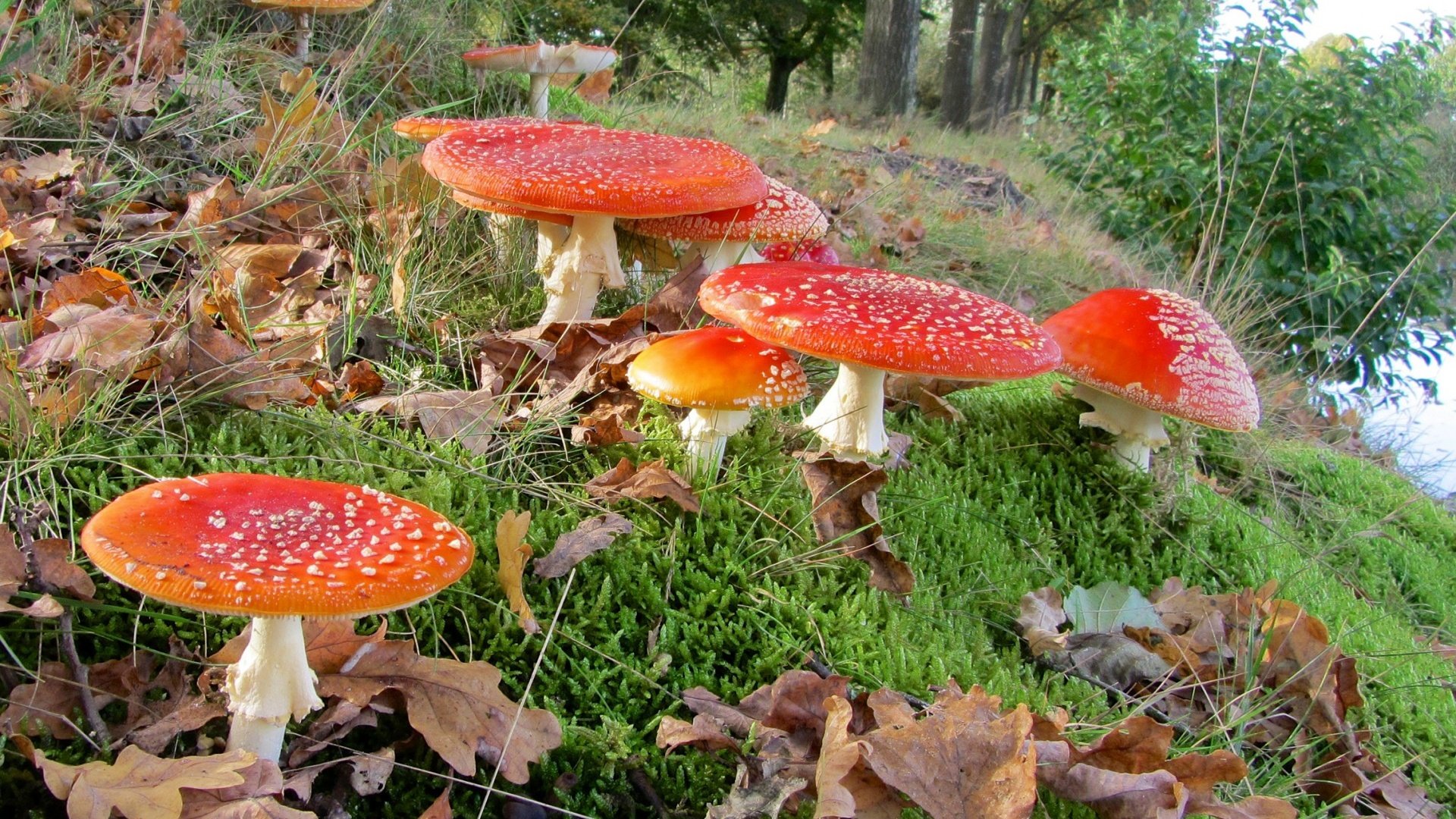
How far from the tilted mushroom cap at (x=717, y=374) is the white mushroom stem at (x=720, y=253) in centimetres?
91

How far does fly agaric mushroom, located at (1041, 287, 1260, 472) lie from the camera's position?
9.13ft

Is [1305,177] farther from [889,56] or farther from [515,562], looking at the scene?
[515,562]

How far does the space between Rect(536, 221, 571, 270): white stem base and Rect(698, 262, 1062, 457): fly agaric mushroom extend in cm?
92

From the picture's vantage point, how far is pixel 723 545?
92.8 inches

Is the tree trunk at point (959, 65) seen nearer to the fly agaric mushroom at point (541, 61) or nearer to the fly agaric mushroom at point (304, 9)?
the fly agaric mushroom at point (541, 61)

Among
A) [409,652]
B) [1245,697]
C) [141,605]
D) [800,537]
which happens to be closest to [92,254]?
[141,605]

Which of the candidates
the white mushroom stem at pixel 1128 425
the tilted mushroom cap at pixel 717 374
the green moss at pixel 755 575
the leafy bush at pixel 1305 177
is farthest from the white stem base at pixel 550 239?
the leafy bush at pixel 1305 177

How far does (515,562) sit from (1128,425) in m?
2.12

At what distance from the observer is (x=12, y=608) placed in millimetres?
1627

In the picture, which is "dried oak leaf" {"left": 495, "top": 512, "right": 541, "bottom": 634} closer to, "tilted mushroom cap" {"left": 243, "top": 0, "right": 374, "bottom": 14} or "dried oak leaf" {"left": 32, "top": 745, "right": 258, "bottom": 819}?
"dried oak leaf" {"left": 32, "top": 745, "right": 258, "bottom": 819}

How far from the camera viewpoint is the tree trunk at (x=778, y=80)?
1677cm

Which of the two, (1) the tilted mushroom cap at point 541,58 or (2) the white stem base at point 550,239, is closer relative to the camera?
(2) the white stem base at point 550,239

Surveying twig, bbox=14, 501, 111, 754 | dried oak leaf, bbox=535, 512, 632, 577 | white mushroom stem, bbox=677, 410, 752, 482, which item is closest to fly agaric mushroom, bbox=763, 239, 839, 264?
white mushroom stem, bbox=677, 410, 752, 482

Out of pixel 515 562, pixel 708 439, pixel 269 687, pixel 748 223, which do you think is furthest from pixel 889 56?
pixel 269 687
